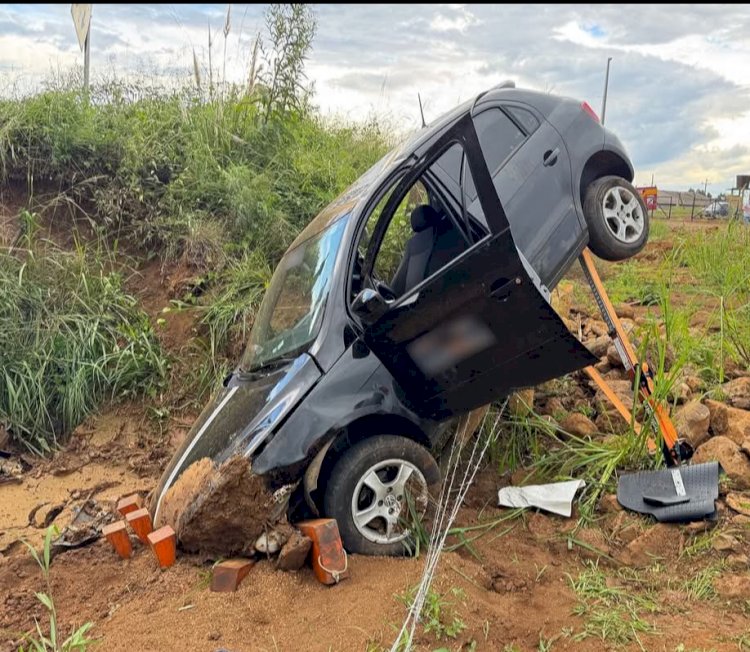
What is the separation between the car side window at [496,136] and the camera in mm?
4473

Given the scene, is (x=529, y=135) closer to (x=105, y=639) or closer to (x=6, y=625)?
(x=105, y=639)

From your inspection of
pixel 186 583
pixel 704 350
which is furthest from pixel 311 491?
pixel 704 350

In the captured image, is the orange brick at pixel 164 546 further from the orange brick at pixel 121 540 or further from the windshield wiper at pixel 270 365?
the windshield wiper at pixel 270 365

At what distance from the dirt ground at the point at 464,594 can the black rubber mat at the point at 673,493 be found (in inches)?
2.6

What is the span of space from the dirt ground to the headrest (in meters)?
1.69

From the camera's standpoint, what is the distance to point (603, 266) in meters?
9.37

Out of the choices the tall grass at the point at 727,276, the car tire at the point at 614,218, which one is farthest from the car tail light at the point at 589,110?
the tall grass at the point at 727,276

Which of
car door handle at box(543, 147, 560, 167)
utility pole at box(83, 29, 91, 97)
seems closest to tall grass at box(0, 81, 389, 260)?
utility pole at box(83, 29, 91, 97)

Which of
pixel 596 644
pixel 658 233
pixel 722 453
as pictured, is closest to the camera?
pixel 596 644

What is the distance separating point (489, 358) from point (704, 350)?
2.56 metres

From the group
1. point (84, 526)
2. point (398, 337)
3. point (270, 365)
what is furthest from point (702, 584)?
point (84, 526)

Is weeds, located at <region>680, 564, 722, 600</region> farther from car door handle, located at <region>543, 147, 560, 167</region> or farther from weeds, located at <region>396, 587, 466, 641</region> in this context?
car door handle, located at <region>543, 147, 560, 167</region>

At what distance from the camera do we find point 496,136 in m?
4.53

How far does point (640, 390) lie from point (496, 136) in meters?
1.85
